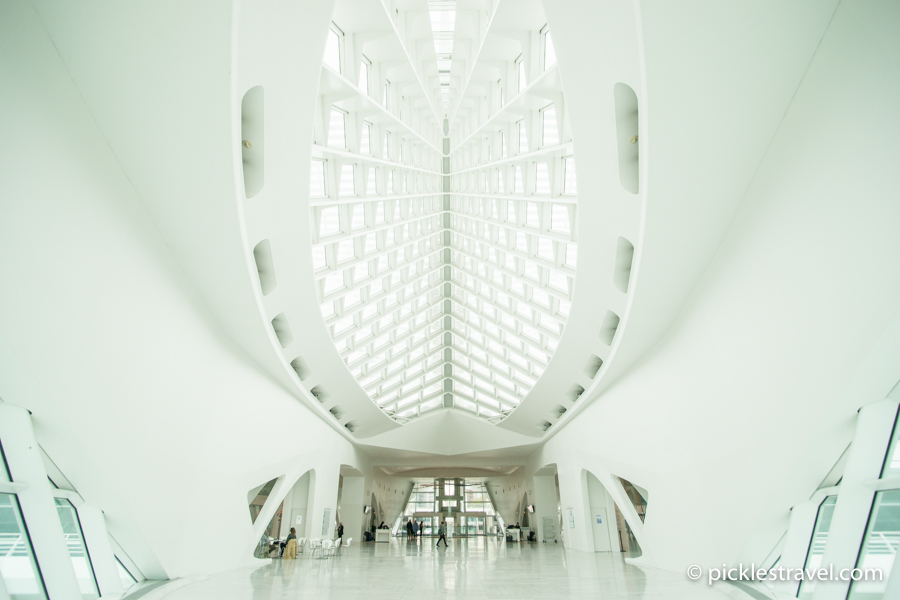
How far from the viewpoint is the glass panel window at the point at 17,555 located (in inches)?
273

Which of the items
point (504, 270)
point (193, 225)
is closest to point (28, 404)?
point (193, 225)

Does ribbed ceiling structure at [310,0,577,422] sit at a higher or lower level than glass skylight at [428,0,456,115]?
lower

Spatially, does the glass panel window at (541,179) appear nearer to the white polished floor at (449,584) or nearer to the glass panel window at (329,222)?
the glass panel window at (329,222)

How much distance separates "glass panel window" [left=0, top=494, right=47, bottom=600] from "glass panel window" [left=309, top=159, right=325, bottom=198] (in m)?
8.20

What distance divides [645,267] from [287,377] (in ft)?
40.5

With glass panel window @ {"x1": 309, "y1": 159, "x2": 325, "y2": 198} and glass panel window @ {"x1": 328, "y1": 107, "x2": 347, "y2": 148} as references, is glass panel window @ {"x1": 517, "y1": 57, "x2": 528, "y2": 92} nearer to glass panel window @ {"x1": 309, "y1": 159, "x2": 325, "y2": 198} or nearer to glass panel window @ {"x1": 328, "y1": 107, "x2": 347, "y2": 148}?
glass panel window @ {"x1": 328, "y1": 107, "x2": 347, "y2": 148}

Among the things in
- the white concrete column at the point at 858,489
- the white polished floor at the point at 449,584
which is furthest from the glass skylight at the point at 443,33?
the white polished floor at the point at 449,584

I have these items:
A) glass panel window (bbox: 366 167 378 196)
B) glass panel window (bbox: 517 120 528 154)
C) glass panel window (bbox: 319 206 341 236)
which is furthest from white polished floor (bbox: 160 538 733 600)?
glass panel window (bbox: 517 120 528 154)

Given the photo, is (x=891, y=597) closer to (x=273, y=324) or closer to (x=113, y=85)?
(x=113, y=85)

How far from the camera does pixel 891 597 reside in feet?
16.2

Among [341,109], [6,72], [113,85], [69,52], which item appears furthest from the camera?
[341,109]

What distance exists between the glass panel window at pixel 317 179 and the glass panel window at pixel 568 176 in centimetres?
600


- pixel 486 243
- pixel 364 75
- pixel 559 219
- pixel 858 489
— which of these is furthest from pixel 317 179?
pixel 858 489

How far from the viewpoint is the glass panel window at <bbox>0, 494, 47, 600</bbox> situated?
22.7ft
